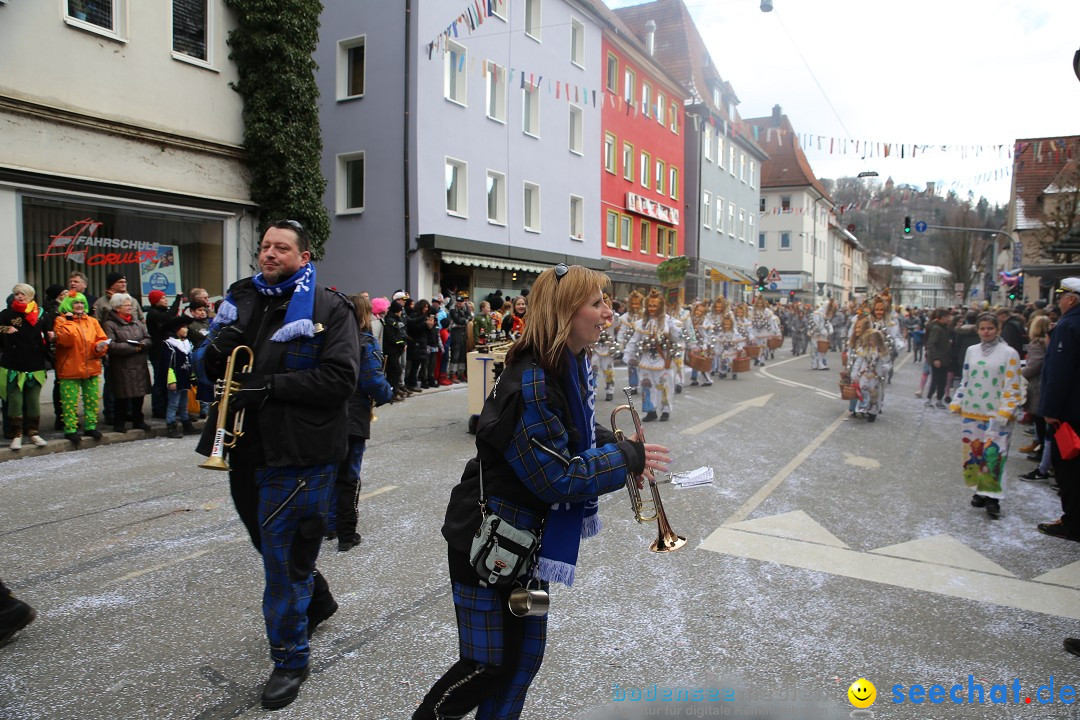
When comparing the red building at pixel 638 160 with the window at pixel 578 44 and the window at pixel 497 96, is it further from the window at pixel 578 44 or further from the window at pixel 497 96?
the window at pixel 497 96

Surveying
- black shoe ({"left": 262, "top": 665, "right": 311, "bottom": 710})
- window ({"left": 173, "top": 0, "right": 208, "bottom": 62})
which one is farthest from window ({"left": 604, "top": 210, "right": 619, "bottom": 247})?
black shoe ({"left": 262, "top": 665, "right": 311, "bottom": 710})

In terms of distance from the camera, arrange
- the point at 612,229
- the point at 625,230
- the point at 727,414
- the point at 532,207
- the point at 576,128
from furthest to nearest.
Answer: the point at 625,230 → the point at 612,229 → the point at 576,128 → the point at 532,207 → the point at 727,414

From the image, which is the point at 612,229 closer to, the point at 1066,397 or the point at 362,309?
the point at 362,309

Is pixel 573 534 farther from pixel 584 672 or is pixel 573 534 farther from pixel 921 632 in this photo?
pixel 921 632

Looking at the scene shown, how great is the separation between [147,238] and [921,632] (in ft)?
45.7

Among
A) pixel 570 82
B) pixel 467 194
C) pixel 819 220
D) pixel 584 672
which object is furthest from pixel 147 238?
pixel 819 220

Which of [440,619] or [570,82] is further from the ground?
[570,82]

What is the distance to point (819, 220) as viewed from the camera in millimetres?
67875

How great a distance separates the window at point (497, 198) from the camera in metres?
24.0

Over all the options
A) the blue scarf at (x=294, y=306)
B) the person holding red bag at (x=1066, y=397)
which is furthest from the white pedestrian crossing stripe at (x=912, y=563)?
the blue scarf at (x=294, y=306)

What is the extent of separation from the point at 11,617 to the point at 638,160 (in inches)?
1310

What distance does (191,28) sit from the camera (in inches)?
562

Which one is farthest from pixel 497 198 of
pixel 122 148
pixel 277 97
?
pixel 122 148

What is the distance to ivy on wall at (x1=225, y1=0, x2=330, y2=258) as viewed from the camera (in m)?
15.1
